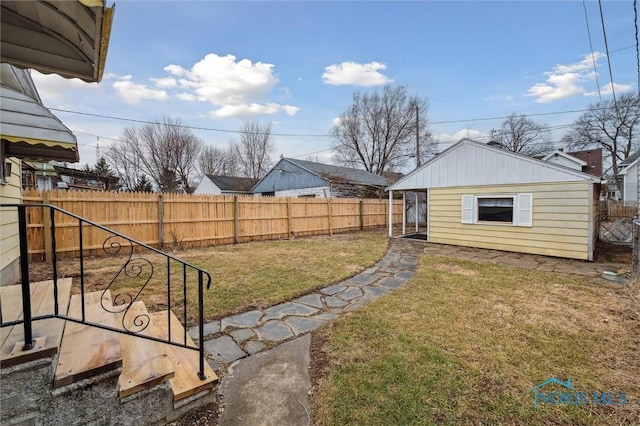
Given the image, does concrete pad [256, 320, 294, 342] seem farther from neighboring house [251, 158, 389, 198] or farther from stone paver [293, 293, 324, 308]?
neighboring house [251, 158, 389, 198]

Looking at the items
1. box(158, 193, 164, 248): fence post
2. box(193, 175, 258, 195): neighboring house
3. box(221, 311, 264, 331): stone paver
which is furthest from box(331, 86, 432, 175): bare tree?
box(221, 311, 264, 331): stone paver

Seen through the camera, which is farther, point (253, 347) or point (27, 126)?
point (253, 347)

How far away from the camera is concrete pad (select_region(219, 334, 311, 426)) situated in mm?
1958

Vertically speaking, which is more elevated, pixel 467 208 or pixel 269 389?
pixel 467 208

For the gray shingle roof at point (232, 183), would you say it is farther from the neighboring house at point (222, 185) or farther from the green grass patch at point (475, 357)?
the green grass patch at point (475, 357)

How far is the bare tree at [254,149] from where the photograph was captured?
28.1 metres

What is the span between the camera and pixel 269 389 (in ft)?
7.40

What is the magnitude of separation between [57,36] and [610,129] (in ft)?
120

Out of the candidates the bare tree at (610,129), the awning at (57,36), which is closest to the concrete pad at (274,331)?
the awning at (57,36)

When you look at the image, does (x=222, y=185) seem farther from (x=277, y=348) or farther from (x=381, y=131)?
(x=277, y=348)

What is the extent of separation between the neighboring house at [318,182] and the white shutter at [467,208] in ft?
29.0

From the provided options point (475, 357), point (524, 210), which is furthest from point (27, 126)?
point (524, 210)

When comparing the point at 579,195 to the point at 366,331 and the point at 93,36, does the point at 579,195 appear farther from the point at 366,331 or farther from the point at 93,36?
the point at 93,36

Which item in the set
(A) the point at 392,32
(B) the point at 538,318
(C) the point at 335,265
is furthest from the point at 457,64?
(B) the point at 538,318
